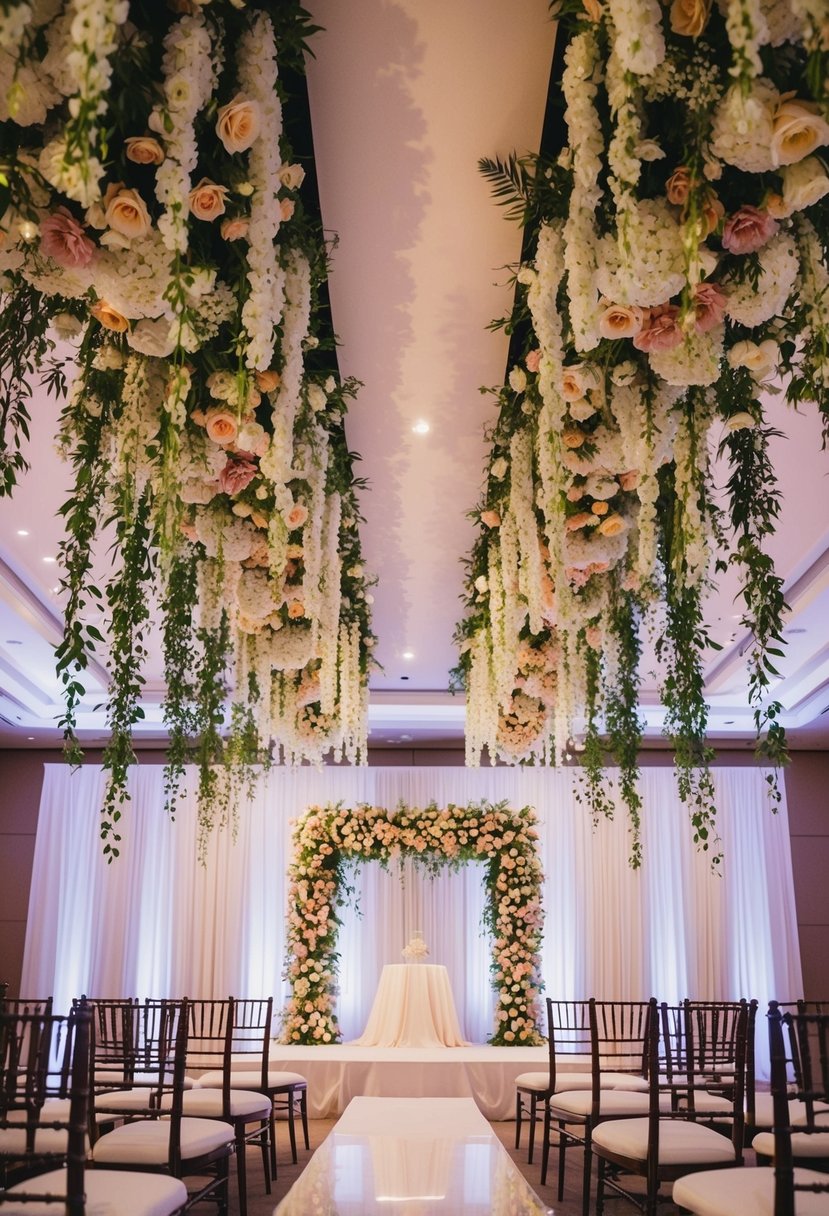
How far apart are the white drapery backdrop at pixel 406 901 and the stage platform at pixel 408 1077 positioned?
3343mm

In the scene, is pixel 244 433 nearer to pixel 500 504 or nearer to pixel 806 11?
pixel 806 11

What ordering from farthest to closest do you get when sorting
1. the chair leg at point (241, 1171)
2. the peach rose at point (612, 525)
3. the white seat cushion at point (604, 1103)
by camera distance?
1. the white seat cushion at point (604, 1103)
2. the chair leg at point (241, 1171)
3. the peach rose at point (612, 525)

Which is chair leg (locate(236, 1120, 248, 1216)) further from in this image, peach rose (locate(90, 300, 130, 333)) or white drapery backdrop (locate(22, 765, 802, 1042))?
white drapery backdrop (locate(22, 765, 802, 1042))

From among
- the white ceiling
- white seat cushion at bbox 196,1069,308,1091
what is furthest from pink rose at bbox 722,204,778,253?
white seat cushion at bbox 196,1069,308,1091

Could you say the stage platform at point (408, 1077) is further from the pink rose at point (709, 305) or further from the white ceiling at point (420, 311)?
the pink rose at point (709, 305)

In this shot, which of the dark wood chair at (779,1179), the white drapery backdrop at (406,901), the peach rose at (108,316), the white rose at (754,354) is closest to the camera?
the dark wood chair at (779,1179)

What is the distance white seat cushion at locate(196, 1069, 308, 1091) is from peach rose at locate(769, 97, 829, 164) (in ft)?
18.4

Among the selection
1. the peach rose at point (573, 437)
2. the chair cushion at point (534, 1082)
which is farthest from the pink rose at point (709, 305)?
the chair cushion at point (534, 1082)

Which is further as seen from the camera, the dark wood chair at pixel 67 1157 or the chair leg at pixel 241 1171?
the chair leg at pixel 241 1171

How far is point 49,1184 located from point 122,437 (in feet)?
7.34

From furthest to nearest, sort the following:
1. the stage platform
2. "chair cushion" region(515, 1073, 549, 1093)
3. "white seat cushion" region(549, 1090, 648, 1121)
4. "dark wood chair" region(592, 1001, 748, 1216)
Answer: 1. the stage platform
2. "chair cushion" region(515, 1073, 549, 1093)
3. "white seat cushion" region(549, 1090, 648, 1121)
4. "dark wood chair" region(592, 1001, 748, 1216)

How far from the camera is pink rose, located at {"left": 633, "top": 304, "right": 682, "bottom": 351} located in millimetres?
2803

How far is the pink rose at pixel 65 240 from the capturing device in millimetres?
2395

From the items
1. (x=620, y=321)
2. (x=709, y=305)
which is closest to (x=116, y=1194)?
(x=620, y=321)
